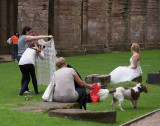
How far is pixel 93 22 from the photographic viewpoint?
37.3m

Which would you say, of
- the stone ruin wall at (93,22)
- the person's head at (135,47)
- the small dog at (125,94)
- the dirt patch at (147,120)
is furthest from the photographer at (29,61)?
the stone ruin wall at (93,22)

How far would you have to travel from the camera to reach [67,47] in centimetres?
3300

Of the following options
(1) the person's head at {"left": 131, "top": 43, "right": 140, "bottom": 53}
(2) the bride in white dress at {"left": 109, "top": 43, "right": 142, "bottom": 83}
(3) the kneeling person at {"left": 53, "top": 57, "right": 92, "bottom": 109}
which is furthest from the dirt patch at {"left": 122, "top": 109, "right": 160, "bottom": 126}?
(2) the bride in white dress at {"left": 109, "top": 43, "right": 142, "bottom": 83}

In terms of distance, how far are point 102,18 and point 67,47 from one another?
5436 mm

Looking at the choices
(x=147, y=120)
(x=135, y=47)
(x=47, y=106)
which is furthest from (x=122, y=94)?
(x=135, y=47)

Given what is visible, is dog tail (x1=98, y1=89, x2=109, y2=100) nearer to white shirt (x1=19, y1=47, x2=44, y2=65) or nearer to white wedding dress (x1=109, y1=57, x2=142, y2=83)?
white shirt (x1=19, y1=47, x2=44, y2=65)

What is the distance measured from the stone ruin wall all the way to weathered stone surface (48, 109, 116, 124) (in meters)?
20.5

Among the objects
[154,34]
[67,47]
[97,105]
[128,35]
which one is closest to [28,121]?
[97,105]

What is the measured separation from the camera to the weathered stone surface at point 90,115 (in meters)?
10.4

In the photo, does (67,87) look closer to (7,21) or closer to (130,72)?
(130,72)

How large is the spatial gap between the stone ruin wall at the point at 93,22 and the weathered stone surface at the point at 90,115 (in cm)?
2050

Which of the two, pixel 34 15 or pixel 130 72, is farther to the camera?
pixel 34 15

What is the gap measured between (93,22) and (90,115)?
2717 centimetres

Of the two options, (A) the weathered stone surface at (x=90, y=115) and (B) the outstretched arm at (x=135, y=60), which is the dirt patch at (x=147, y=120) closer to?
(A) the weathered stone surface at (x=90, y=115)
